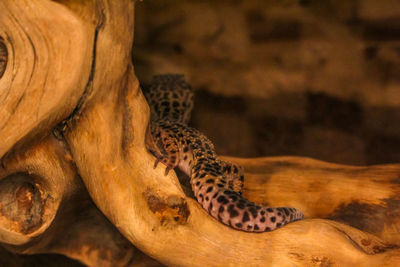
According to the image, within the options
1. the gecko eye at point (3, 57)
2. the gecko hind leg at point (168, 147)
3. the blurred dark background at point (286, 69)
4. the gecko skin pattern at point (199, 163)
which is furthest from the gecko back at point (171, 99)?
the gecko eye at point (3, 57)

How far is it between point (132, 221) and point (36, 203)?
0.66m

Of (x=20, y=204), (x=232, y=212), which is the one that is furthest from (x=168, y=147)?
(x=20, y=204)

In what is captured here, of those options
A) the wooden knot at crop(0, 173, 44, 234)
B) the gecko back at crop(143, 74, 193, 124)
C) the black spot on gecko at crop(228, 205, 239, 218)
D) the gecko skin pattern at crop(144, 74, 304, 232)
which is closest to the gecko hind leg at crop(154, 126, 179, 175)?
the gecko skin pattern at crop(144, 74, 304, 232)

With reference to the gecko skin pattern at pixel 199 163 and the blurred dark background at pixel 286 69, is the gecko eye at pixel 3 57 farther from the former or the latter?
the blurred dark background at pixel 286 69

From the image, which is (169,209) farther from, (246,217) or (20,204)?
(20,204)

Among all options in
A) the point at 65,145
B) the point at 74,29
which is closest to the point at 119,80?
the point at 74,29

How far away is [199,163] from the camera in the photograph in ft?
9.78

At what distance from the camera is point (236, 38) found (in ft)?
13.6

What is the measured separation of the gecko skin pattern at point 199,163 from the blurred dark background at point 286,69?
391 millimetres

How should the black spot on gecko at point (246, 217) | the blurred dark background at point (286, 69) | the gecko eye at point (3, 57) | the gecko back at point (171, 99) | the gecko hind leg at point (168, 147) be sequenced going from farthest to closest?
the gecko back at point (171, 99), the blurred dark background at point (286, 69), the gecko hind leg at point (168, 147), the black spot on gecko at point (246, 217), the gecko eye at point (3, 57)

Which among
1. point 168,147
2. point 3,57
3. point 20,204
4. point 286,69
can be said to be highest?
point 286,69

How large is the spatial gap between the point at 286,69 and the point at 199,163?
1753 mm

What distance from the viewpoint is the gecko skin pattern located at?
247 cm

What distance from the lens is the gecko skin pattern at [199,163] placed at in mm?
2469
